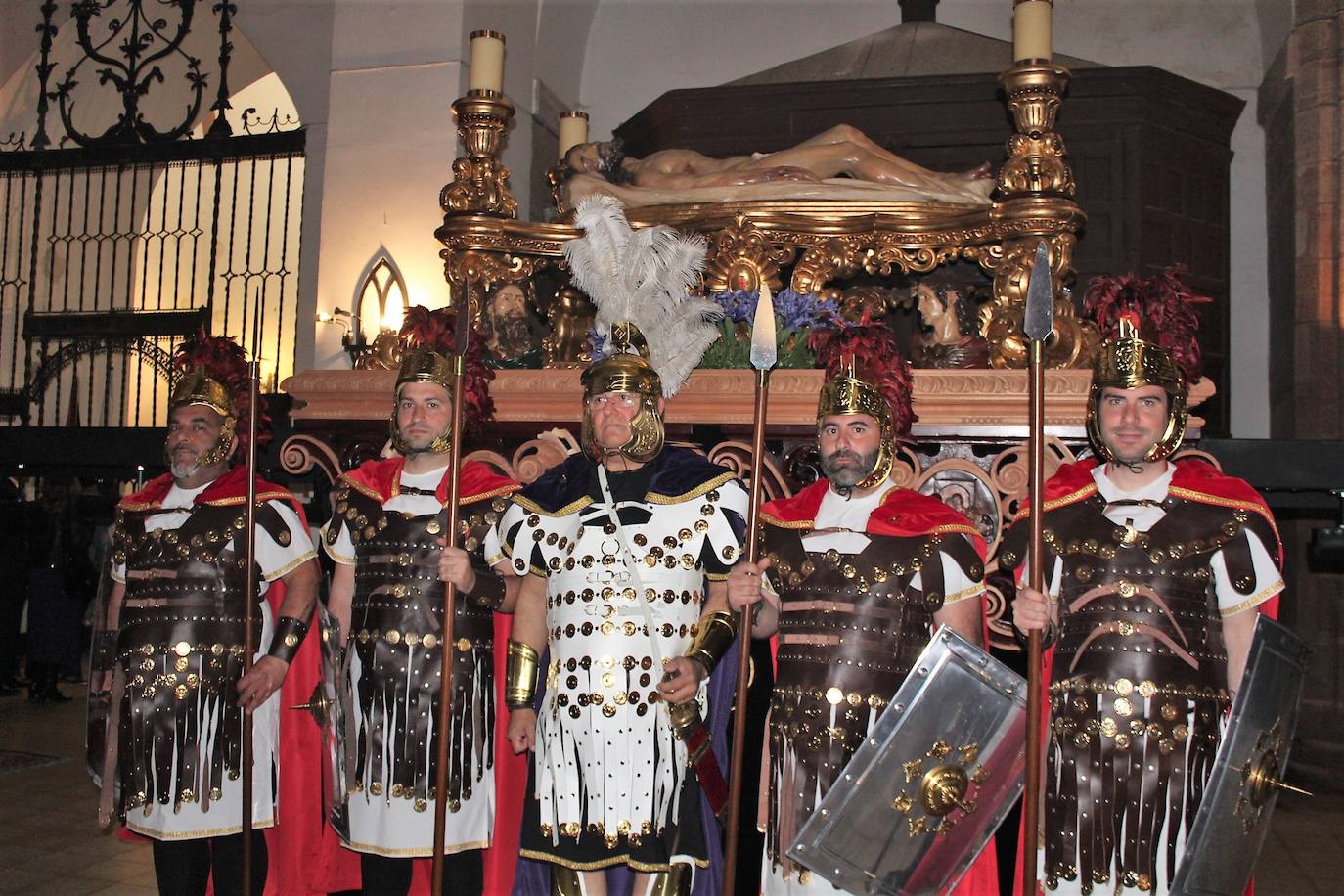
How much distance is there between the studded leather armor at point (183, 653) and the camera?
3928 millimetres

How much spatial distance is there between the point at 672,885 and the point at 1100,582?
4.36ft

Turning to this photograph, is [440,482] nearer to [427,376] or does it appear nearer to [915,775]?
[427,376]

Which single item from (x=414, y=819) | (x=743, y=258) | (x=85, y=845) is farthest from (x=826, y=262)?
(x=85, y=845)

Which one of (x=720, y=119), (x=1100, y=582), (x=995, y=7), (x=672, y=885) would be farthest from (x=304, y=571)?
(x=995, y=7)

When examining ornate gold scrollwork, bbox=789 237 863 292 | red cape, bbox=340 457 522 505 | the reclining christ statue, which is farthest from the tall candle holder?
red cape, bbox=340 457 522 505

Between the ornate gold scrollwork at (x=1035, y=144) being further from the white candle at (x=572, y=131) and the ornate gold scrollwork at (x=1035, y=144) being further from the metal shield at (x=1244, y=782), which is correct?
the metal shield at (x=1244, y=782)

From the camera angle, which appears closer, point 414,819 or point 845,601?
point 845,601

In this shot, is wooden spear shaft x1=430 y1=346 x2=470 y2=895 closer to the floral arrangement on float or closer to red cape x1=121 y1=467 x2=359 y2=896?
red cape x1=121 y1=467 x2=359 y2=896

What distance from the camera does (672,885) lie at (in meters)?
3.29

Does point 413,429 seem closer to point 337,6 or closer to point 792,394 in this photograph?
point 792,394

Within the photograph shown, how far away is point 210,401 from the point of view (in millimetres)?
4168

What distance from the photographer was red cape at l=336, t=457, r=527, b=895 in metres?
3.89

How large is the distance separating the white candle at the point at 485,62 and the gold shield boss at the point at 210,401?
1864 mm

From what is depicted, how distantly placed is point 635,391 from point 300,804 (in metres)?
1.94
